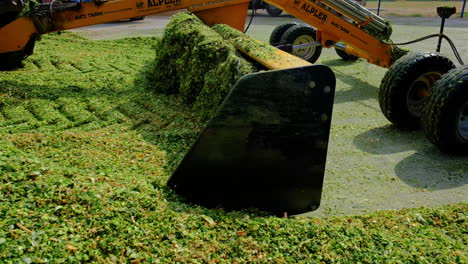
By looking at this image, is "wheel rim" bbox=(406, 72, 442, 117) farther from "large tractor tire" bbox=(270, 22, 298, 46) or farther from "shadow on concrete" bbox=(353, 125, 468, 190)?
"large tractor tire" bbox=(270, 22, 298, 46)

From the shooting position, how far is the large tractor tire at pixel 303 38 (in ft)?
27.8

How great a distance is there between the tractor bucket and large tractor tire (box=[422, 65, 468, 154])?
2.02 meters

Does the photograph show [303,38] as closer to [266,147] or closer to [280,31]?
[280,31]

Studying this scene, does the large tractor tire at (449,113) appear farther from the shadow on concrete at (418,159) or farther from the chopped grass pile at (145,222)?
the chopped grass pile at (145,222)

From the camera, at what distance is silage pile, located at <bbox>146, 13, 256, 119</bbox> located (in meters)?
4.35

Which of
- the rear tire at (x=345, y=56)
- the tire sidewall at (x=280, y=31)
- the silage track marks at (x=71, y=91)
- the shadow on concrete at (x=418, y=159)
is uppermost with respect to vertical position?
the tire sidewall at (x=280, y=31)

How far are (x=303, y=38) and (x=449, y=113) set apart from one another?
4.61 metres

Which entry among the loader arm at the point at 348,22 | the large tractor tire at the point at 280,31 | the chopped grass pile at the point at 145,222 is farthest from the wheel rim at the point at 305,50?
the chopped grass pile at the point at 145,222

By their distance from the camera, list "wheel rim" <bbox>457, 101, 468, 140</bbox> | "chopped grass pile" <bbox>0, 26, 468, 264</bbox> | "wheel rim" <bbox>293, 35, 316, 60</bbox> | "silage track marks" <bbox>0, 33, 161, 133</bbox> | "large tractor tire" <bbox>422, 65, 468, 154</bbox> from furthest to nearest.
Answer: "wheel rim" <bbox>293, 35, 316, 60</bbox> → "silage track marks" <bbox>0, 33, 161, 133</bbox> → "wheel rim" <bbox>457, 101, 468, 140</bbox> → "large tractor tire" <bbox>422, 65, 468, 154</bbox> → "chopped grass pile" <bbox>0, 26, 468, 264</bbox>

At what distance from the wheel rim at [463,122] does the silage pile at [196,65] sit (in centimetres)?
245

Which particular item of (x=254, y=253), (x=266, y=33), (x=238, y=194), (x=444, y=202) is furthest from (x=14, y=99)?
(x=266, y=33)

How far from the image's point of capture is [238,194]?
3.29 metres

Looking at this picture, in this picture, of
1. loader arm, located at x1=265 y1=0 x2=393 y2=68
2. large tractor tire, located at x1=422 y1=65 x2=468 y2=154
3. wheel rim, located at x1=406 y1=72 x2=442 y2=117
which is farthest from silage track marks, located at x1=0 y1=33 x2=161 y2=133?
wheel rim, located at x1=406 y1=72 x2=442 y2=117

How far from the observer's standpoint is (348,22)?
668 centimetres
